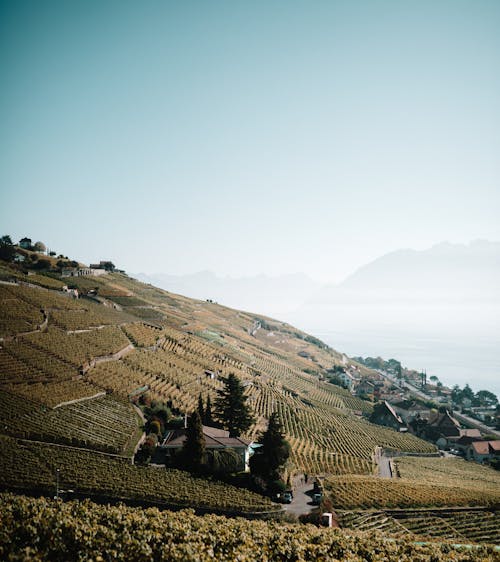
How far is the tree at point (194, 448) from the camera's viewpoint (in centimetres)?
3375

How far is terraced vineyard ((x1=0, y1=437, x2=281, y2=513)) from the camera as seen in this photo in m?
26.7

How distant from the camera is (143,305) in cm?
9888

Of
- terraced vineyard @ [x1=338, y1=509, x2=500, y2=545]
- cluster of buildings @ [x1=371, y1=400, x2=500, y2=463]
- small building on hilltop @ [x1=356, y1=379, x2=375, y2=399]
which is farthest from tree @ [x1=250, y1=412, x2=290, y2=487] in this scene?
small building on hilltop @ [x1=356, y1=379, x2=375, y2=399]

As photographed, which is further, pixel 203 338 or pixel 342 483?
pixel 203 338

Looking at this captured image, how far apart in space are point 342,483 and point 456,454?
4653 centimetres

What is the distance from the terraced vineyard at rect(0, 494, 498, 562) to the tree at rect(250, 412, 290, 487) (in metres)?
17.5

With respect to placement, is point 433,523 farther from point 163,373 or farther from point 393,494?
point 163,373

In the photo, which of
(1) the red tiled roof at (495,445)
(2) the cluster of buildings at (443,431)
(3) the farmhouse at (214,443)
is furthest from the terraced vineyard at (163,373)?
(1) the red tiled roof at (495,445)

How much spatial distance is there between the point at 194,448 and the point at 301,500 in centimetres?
1023

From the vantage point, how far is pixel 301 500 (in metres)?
33.8

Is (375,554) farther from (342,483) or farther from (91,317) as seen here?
(91,317)

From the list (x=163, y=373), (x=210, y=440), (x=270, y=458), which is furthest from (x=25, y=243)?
(x=270, y=458)

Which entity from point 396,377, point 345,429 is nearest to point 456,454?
point 345,429

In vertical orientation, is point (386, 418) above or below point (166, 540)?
below
